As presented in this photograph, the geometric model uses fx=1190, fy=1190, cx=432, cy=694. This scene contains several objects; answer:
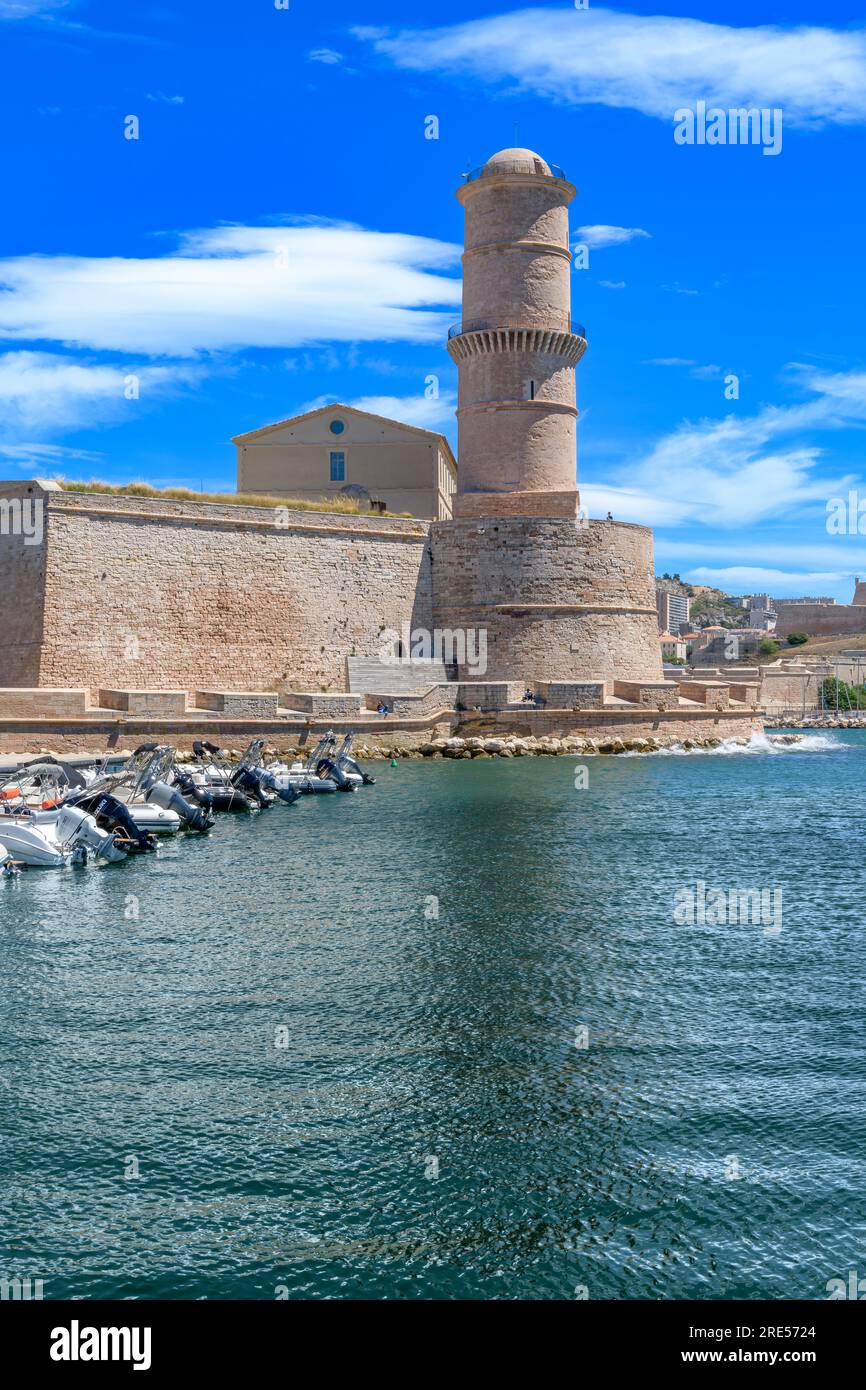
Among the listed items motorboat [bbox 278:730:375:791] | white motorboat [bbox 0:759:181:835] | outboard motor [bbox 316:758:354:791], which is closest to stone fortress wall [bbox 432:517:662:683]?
motorboat [bbox 278:730:375:791]

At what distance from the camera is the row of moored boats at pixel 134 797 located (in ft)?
51.1

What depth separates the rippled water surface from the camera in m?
5.87

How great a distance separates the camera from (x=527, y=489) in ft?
115

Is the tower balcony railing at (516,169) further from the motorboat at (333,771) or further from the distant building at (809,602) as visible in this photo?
the distant building at (809,602)

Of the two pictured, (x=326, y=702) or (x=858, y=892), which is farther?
(x=326, y=702)

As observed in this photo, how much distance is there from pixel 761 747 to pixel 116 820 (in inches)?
947

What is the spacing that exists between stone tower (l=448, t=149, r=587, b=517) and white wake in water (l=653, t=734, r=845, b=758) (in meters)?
7.82

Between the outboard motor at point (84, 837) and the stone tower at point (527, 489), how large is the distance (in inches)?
715

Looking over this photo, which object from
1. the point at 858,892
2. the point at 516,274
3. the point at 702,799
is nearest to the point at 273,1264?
the point at 858,892

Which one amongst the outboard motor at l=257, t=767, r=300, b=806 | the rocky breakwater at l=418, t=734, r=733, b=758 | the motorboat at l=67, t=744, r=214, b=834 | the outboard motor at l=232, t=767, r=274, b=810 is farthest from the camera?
the rocky breakwater at l=418, t=734, r=733, b=758

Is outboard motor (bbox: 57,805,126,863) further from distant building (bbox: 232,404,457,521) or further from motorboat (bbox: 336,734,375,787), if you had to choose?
distant building (bbox: 232,404,457,521)

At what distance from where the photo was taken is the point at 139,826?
17.7m

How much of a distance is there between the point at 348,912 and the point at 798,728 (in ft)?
145
